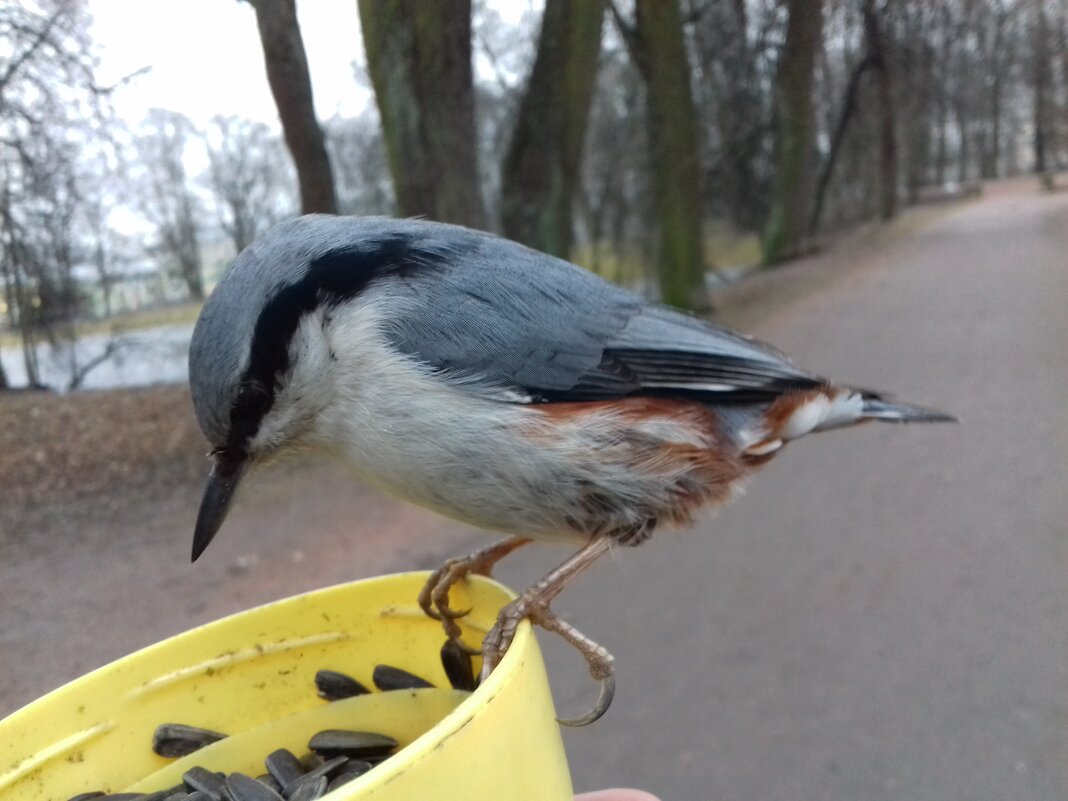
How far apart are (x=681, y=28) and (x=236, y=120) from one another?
5.50 metres

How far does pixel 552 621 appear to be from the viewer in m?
1.18

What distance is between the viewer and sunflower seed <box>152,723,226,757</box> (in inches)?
44.6

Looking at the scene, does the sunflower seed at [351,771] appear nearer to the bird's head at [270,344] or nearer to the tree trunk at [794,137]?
the bird's head at [270,344]

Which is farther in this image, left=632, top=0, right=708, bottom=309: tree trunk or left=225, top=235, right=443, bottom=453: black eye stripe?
left=632, top=0, right=708, bottom=309: tree trunk

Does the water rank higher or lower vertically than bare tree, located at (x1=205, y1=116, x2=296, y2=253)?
lower

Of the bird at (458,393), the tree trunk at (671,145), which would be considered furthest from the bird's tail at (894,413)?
the tree trunk at (671,145)

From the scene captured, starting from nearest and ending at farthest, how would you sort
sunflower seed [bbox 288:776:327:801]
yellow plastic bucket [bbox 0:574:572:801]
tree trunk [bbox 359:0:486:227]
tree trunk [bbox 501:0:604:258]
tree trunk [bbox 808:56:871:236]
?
yellow plastic bucket [bbox 0:574:572:801]
sunflower seed [bbox 288:776:327:801]
tree trunk [bbox 359:0:486:227]
tree trunk [bbox 501:0:604:258]
tree trunk [bbox 808:56:871:236]

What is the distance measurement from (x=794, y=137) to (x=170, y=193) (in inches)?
394

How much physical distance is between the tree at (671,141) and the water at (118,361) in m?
5.20

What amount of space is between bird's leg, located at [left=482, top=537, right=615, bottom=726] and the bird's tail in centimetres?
81

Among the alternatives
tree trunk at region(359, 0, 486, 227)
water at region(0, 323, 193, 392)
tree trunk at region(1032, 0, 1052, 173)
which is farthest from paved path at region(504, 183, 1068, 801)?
tree trunk at region(1032, 0, 1052, 173)

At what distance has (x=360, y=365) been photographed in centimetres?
124

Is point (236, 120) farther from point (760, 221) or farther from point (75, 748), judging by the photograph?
point (760, 221)

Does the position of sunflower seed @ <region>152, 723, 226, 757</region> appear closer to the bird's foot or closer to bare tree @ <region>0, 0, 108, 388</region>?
the bird's foot
